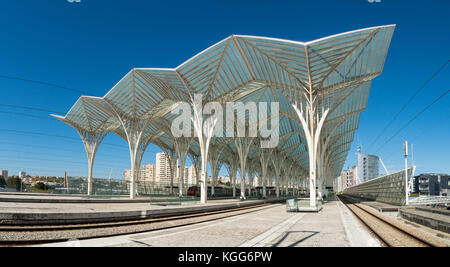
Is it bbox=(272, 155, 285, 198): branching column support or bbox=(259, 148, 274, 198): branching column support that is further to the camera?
bbox=(272, 155, 285, 198): branching column support

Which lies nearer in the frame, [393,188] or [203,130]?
[203,130]

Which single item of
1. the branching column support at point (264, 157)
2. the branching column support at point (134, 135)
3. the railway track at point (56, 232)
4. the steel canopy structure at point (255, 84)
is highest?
the steel canopy structure at point (255, 84)

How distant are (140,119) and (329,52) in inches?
1070

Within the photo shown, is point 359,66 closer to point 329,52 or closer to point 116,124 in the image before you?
point 329,52

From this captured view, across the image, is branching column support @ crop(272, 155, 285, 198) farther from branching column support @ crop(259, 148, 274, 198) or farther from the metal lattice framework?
the metal lattice framework

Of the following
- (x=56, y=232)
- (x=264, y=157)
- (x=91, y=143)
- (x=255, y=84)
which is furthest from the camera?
(x=264, y=157)

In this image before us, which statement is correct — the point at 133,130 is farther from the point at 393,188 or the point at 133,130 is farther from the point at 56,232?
the point at 393,188

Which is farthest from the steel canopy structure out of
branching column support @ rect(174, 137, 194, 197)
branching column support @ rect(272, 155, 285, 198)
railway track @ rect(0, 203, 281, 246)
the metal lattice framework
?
railway track @ rect(0, 203, 281, 246)

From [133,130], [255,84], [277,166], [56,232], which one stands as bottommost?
[56,232]

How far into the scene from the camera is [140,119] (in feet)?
134

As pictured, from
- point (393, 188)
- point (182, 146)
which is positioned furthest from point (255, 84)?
point (393, 188)

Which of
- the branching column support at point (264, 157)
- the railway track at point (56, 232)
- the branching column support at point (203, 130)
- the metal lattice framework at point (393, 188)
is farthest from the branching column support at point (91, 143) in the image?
the metal lattice framework at point (393, 188)

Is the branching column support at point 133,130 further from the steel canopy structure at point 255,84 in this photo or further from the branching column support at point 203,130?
the branching column support at point 203,130
